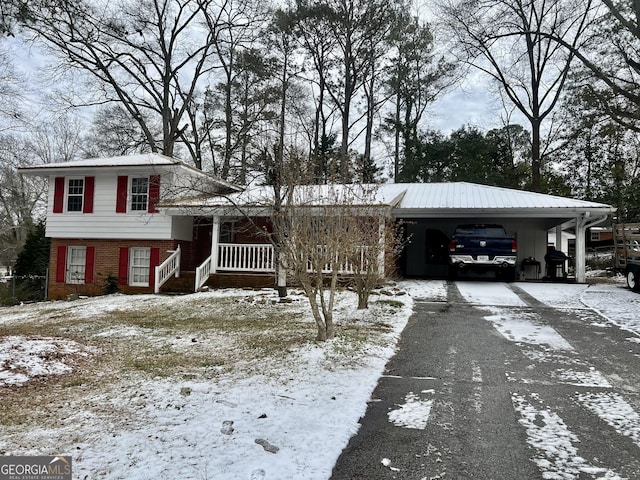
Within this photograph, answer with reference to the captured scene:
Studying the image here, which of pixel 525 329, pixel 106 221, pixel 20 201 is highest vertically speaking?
pixel 20 201

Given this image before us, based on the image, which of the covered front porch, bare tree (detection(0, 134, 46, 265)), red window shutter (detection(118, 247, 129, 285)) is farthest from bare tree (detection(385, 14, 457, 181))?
bare tree (detection(0, 134, 46, 265))

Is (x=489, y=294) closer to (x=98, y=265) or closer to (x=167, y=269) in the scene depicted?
(x=167, y=269)

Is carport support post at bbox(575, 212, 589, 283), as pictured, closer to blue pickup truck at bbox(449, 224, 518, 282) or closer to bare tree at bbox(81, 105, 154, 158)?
blue pickup truck at bbox(449, 224, 518, 282)

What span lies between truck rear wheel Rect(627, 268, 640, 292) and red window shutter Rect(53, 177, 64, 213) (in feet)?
62.5

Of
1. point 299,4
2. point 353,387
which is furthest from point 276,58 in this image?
point 353,387

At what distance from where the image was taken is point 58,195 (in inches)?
649

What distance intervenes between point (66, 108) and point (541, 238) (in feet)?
78.0

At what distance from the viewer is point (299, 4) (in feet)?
79.8

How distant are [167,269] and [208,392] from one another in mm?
11156

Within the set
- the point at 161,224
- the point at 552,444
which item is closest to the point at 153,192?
the point at 161,224

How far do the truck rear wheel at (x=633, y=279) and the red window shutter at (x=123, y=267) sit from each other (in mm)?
15980

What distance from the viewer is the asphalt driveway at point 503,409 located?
2.80 meters

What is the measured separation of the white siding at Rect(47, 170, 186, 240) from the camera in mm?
15484

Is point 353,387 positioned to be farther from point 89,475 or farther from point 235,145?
point 235,145
